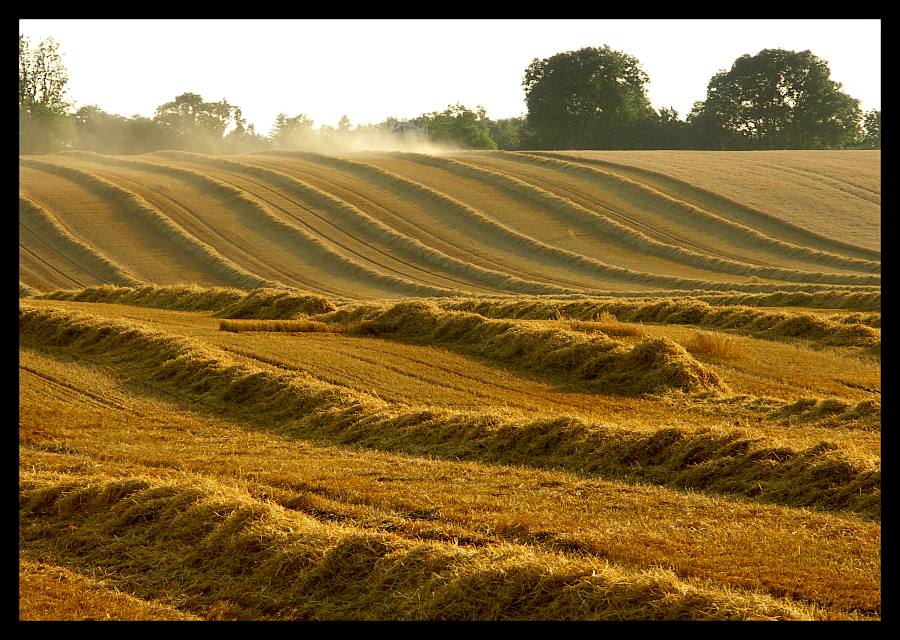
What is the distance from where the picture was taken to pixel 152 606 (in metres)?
8.78

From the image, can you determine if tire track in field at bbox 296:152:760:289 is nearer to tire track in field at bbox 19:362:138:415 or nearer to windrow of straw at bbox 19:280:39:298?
windrow of straw at bbox 19:280:39:298

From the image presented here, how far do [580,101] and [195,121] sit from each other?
61.4 m

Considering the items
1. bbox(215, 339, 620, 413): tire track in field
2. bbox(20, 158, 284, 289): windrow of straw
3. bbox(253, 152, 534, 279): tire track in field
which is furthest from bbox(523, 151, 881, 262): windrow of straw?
bbox(215, 339, 620, 413): tire track in field

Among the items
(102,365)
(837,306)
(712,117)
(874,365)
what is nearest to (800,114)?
(712,117)

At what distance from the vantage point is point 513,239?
2015 inches

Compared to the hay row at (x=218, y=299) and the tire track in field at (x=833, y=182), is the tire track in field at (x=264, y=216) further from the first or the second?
the tire track in field at (x=833, y=182)

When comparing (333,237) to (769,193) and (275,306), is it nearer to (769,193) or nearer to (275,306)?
(275,306)

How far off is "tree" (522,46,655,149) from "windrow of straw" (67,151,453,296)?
49.3 metres

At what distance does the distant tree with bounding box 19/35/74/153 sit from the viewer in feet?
340

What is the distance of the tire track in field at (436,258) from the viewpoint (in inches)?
1647

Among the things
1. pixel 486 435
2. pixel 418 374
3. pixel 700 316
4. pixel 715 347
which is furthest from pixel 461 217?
pixel 486 435

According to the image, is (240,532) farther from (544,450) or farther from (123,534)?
(544,450)

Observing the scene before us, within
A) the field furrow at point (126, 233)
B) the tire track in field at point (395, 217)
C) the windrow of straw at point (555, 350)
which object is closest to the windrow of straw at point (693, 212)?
the tire track in field at point (395, 217)

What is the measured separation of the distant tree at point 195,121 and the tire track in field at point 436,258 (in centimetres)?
8566
